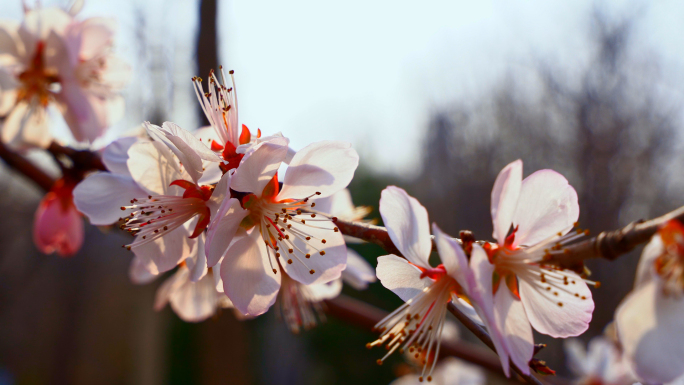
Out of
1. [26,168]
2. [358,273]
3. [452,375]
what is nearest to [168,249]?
[358,273]

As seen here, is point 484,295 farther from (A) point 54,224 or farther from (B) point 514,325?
(A) point 54,224

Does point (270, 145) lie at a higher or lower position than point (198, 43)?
lower

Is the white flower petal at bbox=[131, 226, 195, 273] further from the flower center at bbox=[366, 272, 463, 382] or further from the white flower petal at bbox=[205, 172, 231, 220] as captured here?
the flower center at bbox=[366, 272, 463, 382]

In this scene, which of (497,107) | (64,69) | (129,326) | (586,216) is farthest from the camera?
(497,107)

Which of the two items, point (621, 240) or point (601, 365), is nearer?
point (621, 240)

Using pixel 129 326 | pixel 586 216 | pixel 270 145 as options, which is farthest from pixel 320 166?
pixel 129 326

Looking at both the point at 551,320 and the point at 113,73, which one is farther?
the point at 113,73

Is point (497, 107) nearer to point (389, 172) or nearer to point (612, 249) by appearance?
point (389, 172)

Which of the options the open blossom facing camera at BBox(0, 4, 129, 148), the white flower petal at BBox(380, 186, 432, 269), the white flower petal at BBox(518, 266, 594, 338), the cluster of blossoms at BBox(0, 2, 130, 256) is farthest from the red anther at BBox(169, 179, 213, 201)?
the open blossom facing camera at BBox(0, 4, 129, 148)
